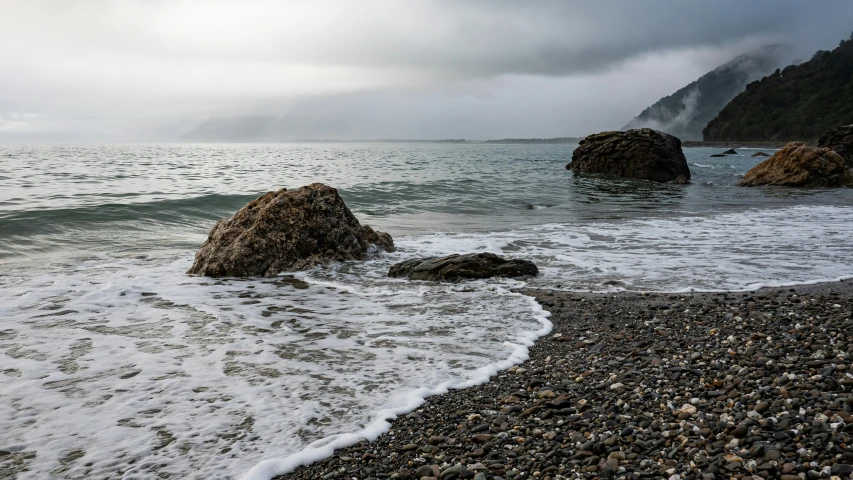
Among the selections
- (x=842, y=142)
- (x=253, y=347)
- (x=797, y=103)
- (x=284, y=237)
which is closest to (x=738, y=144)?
(x=797, y=103)

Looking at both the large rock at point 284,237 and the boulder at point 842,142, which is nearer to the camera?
the large rock at point 284,237

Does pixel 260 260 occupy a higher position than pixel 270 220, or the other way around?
pixel 270 220

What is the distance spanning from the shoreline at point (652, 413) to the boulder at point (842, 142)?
38.2 m

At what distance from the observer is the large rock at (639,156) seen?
30297 mm

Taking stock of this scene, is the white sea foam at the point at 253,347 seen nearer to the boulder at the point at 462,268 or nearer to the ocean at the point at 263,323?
the ocean at the point at 263,323

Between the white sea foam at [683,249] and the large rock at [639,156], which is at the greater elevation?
the large rock at [639,156]

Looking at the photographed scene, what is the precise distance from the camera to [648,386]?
12.3 feet

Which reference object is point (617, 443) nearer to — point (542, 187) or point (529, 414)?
point (529, 414)

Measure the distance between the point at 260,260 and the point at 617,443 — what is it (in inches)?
264

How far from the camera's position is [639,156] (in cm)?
3130

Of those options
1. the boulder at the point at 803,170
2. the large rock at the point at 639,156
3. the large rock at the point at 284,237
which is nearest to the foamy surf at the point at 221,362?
the large rock at the point at 284,237

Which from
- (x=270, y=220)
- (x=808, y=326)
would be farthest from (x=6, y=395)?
(x=808, y=326)

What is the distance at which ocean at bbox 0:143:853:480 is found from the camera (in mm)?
3453

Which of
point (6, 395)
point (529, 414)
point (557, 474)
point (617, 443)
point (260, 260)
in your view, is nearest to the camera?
point (557, 474)
